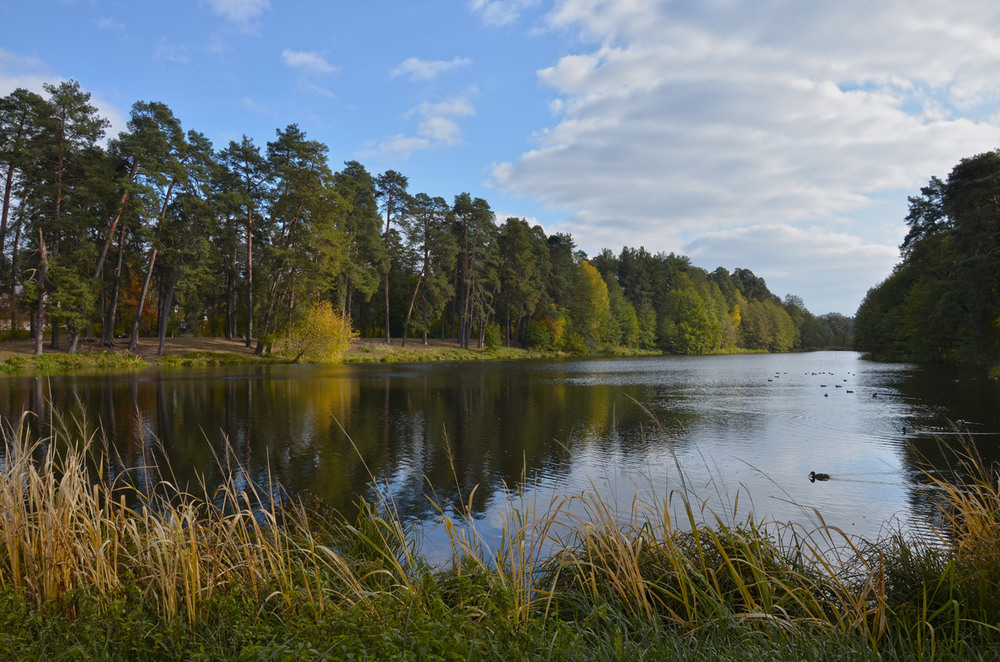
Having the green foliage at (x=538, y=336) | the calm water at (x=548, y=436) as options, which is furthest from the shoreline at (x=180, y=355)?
the green foliage at (x=538, y=336)

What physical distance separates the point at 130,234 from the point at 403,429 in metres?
35.2

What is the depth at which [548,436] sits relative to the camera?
1346 centimetres

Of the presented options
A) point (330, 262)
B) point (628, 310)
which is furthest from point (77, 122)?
point (628, 310)

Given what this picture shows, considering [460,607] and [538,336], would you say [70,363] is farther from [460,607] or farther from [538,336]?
[538,336]

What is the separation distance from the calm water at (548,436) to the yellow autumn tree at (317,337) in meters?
12.7

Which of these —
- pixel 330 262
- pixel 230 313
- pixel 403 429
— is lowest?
pixel 403 429

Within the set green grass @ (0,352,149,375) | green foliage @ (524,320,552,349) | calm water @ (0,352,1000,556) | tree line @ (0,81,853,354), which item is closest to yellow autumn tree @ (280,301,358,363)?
tree line @ (0,81,853,354)

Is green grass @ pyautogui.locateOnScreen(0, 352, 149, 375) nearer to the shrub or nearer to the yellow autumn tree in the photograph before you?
the yellow autumn tree

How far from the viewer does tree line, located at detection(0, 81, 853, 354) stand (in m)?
32.8

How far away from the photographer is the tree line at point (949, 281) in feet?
107

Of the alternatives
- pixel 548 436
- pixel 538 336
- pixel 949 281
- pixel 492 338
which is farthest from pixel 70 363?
pixel 949 281

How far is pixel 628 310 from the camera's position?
7806 centimetres

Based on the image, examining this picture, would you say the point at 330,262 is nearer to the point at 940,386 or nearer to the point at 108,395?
the point at 108,395

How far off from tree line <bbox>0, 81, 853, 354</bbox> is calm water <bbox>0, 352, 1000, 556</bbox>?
13.5m
